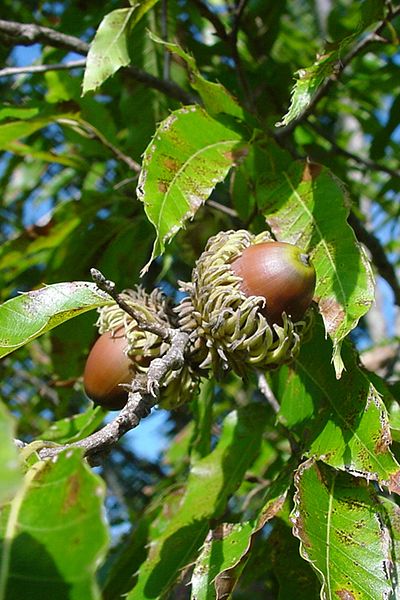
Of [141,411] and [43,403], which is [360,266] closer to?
[141,411]

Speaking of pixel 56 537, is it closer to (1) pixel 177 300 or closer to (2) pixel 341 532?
(2) pixel 341 532

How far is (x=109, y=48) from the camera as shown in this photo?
127cm

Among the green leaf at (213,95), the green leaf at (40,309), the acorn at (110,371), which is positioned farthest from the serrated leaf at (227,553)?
the green leaf at (213,95)

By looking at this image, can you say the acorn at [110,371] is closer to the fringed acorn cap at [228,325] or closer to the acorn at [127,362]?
the acorn at [127,362]

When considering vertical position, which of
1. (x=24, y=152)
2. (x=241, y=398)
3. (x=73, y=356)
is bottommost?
(x=241, y=398)

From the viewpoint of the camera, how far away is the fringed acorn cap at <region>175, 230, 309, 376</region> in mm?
986

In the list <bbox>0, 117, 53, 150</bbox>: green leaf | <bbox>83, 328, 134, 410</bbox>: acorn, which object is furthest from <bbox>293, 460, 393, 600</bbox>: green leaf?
<bbox>0, 117, 53, 150</bbox>: green leaf

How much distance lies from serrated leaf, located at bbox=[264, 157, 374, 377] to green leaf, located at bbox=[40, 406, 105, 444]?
49 centimetres

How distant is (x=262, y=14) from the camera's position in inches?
81.1

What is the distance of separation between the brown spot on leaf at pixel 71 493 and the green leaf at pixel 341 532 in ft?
1.27

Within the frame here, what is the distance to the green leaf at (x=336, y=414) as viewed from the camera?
3.12 feet

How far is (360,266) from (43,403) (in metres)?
1.41

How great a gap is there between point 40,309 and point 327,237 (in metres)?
0.43

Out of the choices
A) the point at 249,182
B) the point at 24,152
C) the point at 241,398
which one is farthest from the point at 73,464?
the point at 241,398
